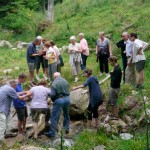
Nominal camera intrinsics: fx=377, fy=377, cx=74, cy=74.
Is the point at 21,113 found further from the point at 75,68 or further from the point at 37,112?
the point at 75,68

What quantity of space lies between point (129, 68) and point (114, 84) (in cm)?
182

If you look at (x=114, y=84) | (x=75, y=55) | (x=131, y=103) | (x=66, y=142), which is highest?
(x=75, y=55)

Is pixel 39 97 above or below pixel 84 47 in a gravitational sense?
below

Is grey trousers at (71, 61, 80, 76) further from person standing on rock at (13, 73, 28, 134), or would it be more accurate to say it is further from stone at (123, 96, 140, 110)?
person standing on rock at (13, 73, 28, 134)

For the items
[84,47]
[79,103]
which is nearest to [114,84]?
[79,103]

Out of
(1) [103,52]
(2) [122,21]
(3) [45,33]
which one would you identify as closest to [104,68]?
(1) [103,52]

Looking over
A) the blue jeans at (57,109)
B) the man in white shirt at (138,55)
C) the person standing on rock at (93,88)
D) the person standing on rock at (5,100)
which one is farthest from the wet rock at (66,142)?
the man in white shirt at (138,55)

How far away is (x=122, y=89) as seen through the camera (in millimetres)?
11828

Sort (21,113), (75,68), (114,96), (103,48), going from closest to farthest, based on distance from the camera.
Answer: (21,113), (114,96), (103,48), (75,68)

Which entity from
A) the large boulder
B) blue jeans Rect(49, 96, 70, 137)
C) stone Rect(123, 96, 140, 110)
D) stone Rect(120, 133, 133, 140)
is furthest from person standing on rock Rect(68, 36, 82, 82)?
stone Rect(120, 133, 133, 140)

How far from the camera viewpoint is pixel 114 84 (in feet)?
33.8

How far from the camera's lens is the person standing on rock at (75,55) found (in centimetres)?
1343

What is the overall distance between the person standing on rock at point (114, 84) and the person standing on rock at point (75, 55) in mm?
3144

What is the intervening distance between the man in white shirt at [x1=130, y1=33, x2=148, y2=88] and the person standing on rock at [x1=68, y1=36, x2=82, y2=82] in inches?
103
